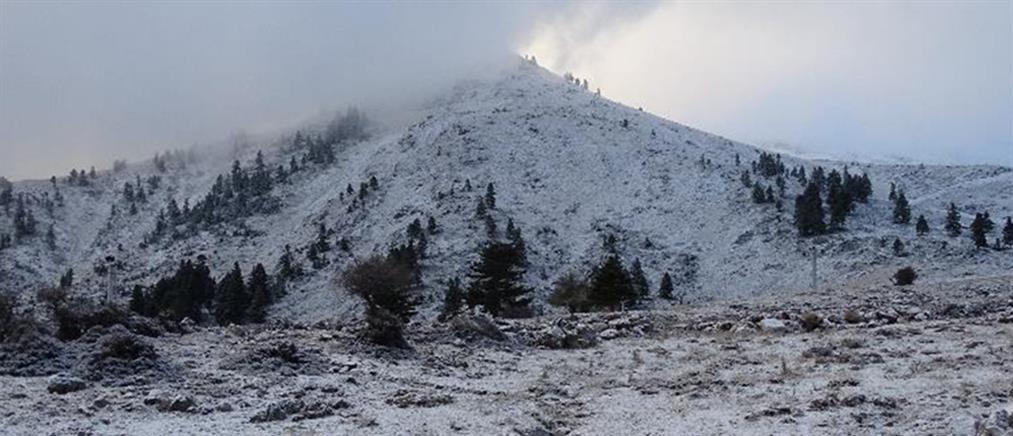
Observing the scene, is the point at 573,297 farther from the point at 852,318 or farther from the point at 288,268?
the point at 288,268

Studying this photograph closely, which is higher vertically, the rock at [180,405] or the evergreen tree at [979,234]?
the evergreen tree at [979,234]

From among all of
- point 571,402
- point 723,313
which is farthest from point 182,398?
point 723,313

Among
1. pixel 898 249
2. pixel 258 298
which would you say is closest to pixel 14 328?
pixel 258 298

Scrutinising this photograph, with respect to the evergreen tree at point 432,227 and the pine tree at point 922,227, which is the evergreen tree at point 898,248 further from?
the evergreen tree at point 432,227

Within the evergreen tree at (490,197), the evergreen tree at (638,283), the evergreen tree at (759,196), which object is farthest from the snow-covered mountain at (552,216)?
the evergreen tree at (638,283)

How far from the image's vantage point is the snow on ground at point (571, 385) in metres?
16.8

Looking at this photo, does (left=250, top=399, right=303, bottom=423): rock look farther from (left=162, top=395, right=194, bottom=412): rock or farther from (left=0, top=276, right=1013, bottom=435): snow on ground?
(left=162, top=395, right=194, bottom=412): rock

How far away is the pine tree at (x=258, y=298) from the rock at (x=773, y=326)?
60.0 m

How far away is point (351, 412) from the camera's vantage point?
1816cm

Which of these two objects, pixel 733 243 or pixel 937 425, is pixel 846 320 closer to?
pixel 937 425

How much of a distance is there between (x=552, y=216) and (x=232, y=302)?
56.2 m

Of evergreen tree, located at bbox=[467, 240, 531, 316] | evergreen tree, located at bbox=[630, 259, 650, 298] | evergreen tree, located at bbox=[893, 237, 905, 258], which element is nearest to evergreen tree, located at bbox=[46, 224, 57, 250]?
evergreen tree, located at bbox=[630, 259, 650, 298]

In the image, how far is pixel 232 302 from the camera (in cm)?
8312

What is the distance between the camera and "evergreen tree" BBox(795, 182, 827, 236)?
104 m
